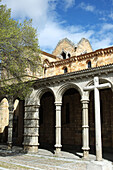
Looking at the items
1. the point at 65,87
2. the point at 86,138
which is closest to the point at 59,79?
the point at 65,87

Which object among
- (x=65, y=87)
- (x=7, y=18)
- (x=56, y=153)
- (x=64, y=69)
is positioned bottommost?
(x=56, y=153)

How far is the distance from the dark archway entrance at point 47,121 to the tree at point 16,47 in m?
6.00

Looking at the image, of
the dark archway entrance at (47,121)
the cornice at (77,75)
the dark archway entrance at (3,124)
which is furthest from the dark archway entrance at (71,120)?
the dark archway entrance at (3,124)

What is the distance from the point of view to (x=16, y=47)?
13984mm

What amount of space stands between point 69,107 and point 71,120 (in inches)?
51.6

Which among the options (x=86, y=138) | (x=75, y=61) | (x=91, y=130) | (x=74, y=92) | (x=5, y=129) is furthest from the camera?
(x=5, y=129)

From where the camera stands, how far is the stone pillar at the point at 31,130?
15.1m

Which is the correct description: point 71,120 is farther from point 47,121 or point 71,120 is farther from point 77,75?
point 77,75

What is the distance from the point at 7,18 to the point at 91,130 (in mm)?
11557

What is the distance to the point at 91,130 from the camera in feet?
57.3

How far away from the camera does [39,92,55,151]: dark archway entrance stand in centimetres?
2056

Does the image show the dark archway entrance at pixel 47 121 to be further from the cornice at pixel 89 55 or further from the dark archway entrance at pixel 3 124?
the dark archway entrance at pixel 3 124

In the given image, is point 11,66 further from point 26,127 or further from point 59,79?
point 26,127

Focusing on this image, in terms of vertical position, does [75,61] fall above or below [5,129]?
above
